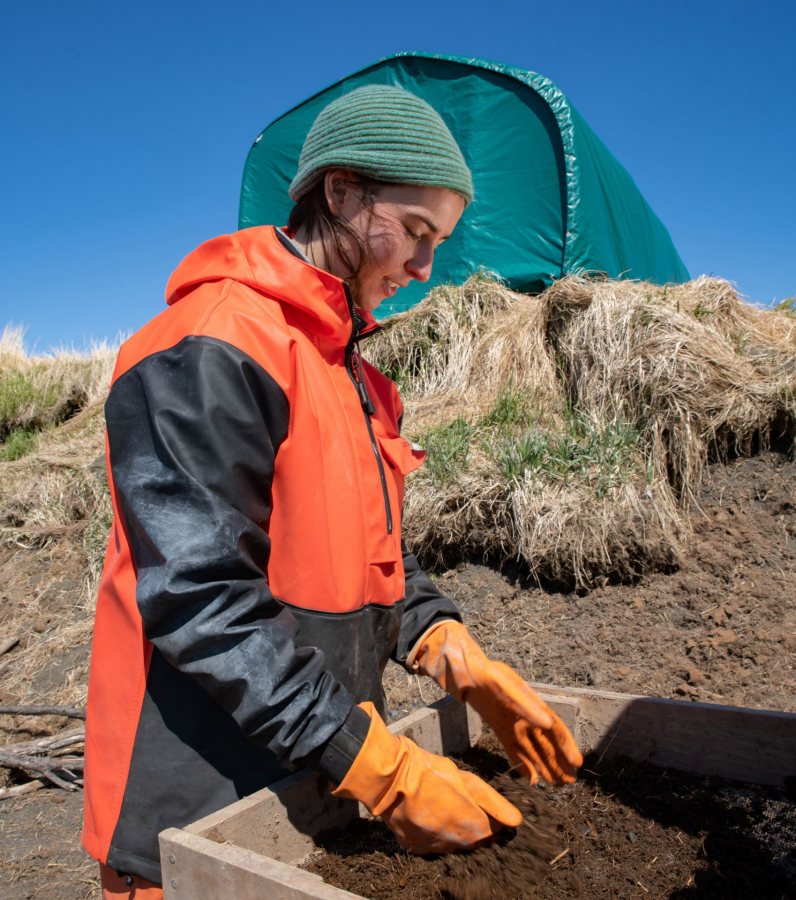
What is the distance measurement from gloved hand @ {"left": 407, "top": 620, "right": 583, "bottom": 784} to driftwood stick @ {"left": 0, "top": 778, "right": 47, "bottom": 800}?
274 cm

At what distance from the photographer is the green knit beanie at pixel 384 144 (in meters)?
1.51

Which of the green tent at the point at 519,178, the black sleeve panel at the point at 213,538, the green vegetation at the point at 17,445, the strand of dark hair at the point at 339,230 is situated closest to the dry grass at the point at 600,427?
the green tent at the point at 519,178

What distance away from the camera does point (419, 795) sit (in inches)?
52.9

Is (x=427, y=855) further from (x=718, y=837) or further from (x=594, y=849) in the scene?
(x=718, y=837)

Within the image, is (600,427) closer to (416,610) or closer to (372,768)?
(416,610)

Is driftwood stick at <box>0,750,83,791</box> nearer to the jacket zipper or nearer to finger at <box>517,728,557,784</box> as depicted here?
finger at <box>517,728,557,784</box>

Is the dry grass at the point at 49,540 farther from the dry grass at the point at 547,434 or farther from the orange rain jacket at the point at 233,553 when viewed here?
the orange rain jacket at the point at 233,553

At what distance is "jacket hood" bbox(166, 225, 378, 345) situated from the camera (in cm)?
140

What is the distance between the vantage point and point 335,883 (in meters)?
1.39

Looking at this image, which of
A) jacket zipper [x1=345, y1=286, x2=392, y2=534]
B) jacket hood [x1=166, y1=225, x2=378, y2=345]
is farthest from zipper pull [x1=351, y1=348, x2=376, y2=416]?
jacket hood [x1=166, y1=225, x2=378, y2=345]

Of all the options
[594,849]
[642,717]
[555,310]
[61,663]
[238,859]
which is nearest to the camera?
[238,859]

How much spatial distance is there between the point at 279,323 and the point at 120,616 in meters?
0.57

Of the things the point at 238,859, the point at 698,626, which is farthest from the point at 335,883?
the point at 698,626

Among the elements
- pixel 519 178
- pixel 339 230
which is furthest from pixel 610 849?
pixel 519 178
